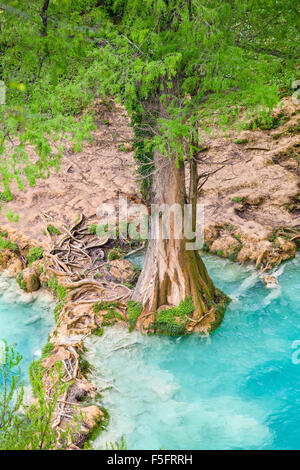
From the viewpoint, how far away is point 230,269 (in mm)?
9695

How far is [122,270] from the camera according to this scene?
9.05 m

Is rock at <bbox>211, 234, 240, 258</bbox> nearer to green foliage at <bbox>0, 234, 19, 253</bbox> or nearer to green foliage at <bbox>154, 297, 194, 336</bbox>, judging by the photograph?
green foliage at <bbox>154, 297, 194, 336</bbox>

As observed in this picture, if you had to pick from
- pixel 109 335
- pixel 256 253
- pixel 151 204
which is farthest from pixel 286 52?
pixel 109 335

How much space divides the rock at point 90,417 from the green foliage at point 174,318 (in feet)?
6.78

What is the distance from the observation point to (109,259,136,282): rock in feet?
29.2

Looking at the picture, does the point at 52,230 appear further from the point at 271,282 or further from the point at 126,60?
the point at 126,60

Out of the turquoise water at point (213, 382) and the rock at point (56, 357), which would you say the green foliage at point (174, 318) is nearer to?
the turquoise water at point (213, 382)

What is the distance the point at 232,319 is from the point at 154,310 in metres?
1.54

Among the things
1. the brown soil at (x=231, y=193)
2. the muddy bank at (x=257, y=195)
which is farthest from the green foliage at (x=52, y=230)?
the muddy bank at (x=257, y=195)

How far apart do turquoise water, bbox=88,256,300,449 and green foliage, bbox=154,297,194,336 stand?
167 millimetres

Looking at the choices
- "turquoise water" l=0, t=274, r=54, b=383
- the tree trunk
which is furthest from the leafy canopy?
"turquoise water" l=0, t=274, r=54, b=383

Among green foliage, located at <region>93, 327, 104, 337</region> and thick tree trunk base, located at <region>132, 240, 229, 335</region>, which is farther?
green foliage, located at <region>93, 327, 104, 337</region>

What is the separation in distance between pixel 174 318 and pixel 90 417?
241cm

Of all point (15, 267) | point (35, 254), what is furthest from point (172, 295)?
point (15, 267)
